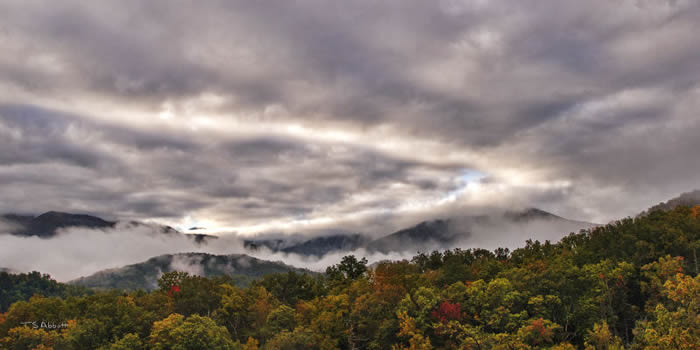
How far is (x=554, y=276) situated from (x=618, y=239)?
2999 cm

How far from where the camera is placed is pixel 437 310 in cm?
9106

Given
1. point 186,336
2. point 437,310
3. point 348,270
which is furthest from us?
point 348,270

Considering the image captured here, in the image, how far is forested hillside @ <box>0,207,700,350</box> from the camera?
3344 inches

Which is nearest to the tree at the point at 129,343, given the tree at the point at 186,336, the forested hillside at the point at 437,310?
the forested hillside at the point at 437,310

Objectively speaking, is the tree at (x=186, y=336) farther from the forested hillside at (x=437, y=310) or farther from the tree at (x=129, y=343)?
the tree at (x=129, y=343)

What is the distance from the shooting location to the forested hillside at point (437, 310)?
279ft

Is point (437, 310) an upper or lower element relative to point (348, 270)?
lower

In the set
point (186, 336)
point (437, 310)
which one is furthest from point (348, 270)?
point (186, 336)

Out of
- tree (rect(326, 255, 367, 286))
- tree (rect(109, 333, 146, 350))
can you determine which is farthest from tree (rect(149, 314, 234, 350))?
tree (rect(326, 255, 367, 286))

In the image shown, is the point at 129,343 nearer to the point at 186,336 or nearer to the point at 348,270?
the point at 186,336

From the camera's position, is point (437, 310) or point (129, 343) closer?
point (129, 343)

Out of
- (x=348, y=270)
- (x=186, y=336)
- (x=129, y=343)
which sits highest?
(x=348, y=270)

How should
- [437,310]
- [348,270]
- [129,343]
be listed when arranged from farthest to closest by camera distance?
1. [348,270]
2. [437,310]
3. [129,343]

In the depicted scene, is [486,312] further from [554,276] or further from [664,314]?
[664,314]
